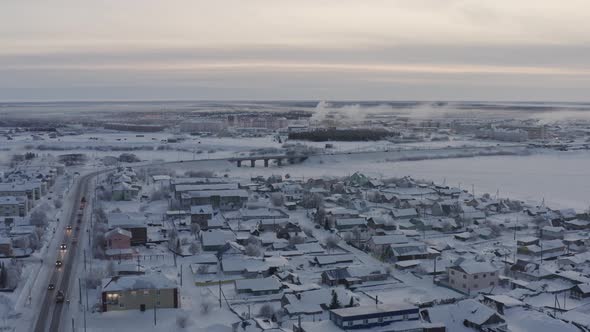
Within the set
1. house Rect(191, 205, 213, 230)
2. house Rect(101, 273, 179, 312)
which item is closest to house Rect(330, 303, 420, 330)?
house Rect(101, 273, 179, 312)

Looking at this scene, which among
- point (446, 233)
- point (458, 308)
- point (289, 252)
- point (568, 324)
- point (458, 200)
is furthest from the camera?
point (458, 200)

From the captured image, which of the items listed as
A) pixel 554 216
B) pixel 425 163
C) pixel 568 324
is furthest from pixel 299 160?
pixel 568 324

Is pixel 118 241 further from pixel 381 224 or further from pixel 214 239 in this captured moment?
pixel 381 224

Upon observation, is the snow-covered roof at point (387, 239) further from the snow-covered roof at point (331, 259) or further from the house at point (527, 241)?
the house at point (527, 241)

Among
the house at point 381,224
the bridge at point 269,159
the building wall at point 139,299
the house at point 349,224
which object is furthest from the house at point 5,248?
the bridge at point 269,159

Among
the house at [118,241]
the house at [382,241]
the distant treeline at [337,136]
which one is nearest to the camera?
the house at [118,241]

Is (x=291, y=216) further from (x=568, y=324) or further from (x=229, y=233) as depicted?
(x=568, y=324)

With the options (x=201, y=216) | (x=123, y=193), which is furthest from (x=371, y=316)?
(x=123, y=193)
